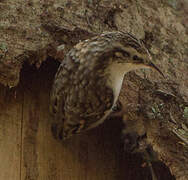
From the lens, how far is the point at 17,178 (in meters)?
3.04

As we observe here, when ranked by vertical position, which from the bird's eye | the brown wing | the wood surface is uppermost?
the bird's eye

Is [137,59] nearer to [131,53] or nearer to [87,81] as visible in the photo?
[131,53]

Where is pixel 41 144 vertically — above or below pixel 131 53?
below

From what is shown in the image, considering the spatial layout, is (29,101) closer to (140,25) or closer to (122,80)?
(122,80)

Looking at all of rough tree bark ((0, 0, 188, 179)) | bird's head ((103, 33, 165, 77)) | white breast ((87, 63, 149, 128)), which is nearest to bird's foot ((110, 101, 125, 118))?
rough tree bark ((0, 0, 188, 179))

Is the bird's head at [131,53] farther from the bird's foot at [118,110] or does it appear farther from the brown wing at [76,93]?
the bird's foot at [118,110]

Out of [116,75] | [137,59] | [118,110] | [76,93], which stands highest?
[137,59]

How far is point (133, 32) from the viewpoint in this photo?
3.23 m

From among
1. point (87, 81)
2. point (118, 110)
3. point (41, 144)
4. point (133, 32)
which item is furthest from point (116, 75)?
point (41, 144)

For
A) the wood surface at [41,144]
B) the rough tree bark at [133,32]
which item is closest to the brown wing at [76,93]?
the rough tree bark at [133,32]

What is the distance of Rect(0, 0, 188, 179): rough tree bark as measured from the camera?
2.93 meters

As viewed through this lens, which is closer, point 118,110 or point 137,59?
point 137,59

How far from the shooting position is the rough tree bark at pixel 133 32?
293 centimetres

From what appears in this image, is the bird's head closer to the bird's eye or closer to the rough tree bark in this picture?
the bird's eye
